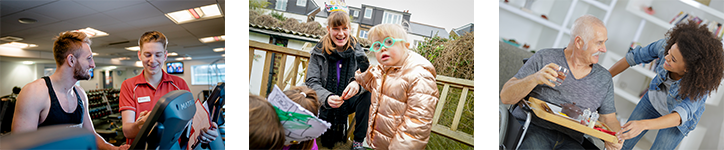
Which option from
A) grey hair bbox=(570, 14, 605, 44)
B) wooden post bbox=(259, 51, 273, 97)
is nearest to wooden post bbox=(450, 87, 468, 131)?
grey hair bbox=(570, 14, 605, 44)

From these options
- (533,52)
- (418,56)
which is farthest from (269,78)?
(533,52)

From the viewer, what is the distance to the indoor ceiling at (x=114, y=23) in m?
1.16

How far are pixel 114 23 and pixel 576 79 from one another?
7.18 feet

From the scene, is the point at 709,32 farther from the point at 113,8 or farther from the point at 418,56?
the point at 113,8

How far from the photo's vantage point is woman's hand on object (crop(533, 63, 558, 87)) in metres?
1.64

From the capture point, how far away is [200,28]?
1.42 meters

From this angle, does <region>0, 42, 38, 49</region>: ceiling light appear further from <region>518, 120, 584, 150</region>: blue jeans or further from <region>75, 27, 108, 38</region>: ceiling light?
<region>518, 120, 584, 150</region>: blue jeans

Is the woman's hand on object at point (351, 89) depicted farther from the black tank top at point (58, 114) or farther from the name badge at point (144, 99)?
the black tank top at point (58, 114)

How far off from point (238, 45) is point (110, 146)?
0.69m

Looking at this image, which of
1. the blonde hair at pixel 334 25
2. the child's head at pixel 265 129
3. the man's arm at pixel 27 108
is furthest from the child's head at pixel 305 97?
the man's arm at pixel 27 108

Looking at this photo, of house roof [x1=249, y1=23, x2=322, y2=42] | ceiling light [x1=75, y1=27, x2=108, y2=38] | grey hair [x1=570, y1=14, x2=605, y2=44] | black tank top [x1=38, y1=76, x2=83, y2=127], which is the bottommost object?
→ black tank top [x1=38, y1=76, x2=83, y2=127]

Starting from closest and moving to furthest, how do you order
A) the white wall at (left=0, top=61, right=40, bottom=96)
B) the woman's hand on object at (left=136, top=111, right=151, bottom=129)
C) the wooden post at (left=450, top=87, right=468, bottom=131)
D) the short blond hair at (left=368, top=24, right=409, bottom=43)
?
the white wall at (left=0, top=61, right=40, bottom=96)
the woman's hand on object at (left=136, top=111, right=151, bottom=129)
the short blond hair at (left=368, top=24, right=409, bottom=43)
the wooden post at (left=450, top=87, right=468, bottom=131)

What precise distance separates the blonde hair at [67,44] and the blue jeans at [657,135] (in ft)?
8.54

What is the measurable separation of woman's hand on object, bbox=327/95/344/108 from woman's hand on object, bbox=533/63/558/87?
42.1 inches
